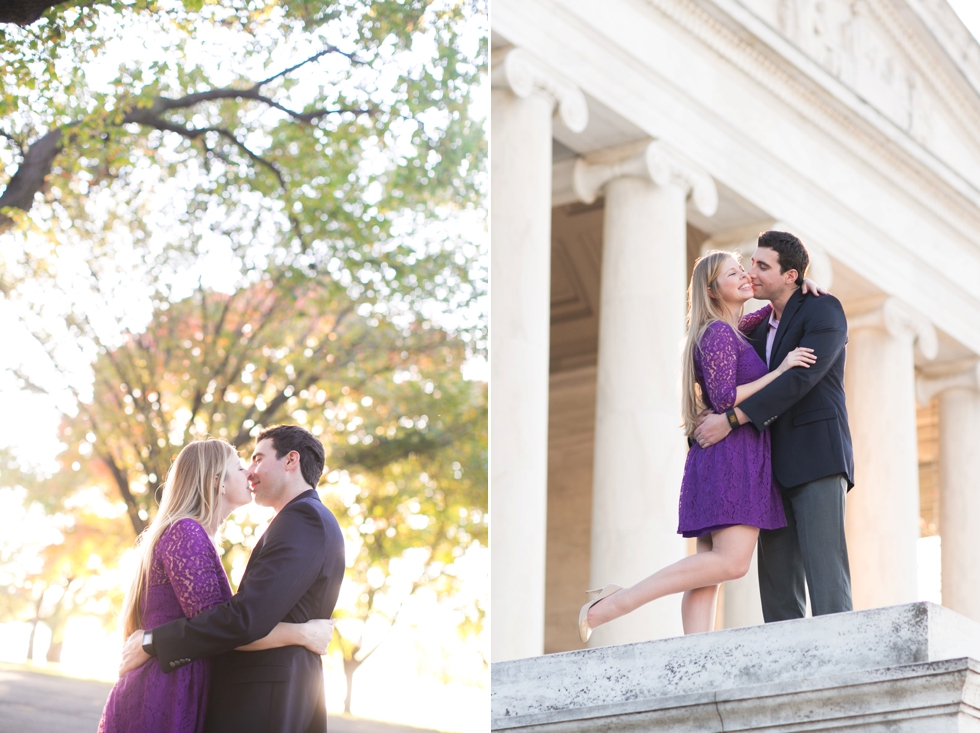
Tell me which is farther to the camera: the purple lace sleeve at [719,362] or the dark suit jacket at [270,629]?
the purple lace sleeve at [719,362]

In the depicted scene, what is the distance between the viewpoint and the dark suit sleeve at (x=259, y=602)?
7418 millimetres

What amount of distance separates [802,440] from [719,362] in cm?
91

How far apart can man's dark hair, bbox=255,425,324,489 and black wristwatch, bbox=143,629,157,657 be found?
141 cm

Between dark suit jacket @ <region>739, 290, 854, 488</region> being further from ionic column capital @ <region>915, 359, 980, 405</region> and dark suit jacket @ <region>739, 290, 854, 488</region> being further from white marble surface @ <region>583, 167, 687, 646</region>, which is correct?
ionic column capital @ <region>915, 359, 980, 405</region>

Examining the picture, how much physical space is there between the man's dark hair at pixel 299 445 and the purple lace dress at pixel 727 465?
10.2 feet

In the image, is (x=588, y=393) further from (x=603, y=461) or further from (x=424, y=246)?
(x=603, y=461)

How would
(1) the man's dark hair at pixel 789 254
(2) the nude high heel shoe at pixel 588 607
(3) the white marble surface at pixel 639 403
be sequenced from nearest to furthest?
(2) the nude high heel shoe at pixel 588 607, (1) the man's dark hair at pixel 789 254, (3) the white marble surface at pixel 639 403

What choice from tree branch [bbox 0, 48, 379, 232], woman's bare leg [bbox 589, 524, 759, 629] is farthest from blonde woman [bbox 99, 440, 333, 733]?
tree branch [bbox 0, 48, 379, 232]

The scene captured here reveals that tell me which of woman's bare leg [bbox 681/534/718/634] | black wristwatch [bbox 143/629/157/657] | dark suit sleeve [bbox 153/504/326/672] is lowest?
black wristwatch [bbox 143/629/157/657]

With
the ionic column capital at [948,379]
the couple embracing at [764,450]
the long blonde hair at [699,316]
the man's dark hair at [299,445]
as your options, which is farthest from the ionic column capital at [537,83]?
the ionic column capital at [948,379]

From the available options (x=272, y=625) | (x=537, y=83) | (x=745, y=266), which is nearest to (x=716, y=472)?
(x=272, y=625)

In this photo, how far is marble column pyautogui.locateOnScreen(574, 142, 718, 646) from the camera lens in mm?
20562

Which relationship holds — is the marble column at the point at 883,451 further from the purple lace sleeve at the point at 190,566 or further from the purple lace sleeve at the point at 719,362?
the purple lace sleeve at the point at 190,566

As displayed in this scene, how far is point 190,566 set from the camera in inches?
303
